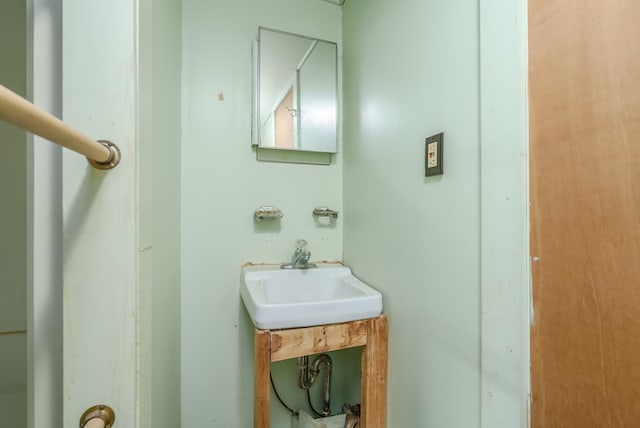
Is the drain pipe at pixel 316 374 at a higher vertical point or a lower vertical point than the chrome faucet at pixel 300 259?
lower

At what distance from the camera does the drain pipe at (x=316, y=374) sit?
4.04ft

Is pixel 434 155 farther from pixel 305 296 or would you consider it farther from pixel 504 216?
pixel 305 296

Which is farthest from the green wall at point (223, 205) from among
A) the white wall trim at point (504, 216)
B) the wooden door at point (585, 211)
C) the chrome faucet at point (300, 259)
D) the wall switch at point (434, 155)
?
the wooden door at point (585, 211)

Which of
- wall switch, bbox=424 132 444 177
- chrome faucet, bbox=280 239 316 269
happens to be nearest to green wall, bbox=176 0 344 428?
chrome faucet, bbox=280 239 316 269

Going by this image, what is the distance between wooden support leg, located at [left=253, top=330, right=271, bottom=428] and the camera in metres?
0.81

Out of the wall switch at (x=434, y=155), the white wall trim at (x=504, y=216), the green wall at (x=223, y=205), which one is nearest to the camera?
the white wall trim at (x=504, y=216)

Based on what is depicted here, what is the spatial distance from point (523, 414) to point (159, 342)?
88cm

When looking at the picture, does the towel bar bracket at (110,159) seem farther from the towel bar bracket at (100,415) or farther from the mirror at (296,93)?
the mirror at (296,93)

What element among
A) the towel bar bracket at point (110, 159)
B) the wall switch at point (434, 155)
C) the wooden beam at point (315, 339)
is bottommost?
the wooden beam at point (315, 339)

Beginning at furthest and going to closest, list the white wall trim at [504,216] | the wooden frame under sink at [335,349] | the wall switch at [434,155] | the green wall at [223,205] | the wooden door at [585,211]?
the green wall at [223,205] < the wooden frame under sink at [335,349] < the wall switch at [434,155] < the white wall trim at [504,216] < the wooden door at [585,211]

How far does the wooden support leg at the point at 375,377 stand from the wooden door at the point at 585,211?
18.5 inches

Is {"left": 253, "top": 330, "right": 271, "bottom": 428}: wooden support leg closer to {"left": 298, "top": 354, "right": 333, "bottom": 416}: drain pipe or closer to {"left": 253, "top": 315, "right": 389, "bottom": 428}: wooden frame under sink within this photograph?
{"left": 253, "top": 315, "right": 389, "bottom": 428}: wooden frame under sink

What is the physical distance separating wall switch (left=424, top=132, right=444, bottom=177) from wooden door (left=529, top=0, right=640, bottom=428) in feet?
0.74

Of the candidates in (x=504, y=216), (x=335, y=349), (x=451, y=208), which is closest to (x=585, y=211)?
(x=504, y=216)
